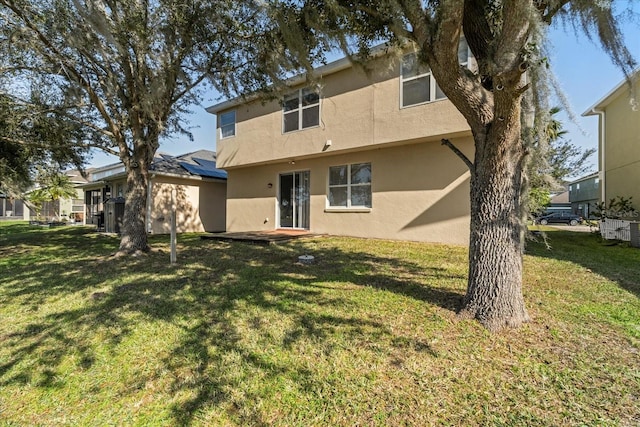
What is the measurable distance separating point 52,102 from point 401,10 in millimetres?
9261

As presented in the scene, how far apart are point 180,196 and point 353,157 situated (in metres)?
8.67

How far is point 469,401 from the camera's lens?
2125 millimetres

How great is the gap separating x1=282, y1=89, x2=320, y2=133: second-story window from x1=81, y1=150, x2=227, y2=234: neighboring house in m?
5.92

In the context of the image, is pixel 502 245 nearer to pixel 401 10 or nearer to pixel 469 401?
pixel 469 401

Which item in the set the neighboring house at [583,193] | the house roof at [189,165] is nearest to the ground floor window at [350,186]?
the house roof at [189,165]

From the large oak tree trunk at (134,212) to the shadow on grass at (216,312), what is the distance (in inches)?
27.6

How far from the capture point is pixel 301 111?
1132 centimetres

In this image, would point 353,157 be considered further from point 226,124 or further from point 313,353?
point 313,353

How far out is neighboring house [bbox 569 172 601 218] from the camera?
28031 mm

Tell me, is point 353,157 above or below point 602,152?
below

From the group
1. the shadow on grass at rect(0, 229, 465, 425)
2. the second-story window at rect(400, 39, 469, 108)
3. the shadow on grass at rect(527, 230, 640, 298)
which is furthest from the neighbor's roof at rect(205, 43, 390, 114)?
the shadow on grass at rect(527, 230, 640, 298)

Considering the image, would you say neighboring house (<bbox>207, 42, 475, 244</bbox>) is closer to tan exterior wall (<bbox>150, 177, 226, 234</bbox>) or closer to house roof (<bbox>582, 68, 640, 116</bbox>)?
tan exterior wall (<bbox>150, 177, 226, 234</bbox>)

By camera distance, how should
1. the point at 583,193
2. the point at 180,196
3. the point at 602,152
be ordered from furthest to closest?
the point at 583,193
the point at 180,196
the point at 602,152

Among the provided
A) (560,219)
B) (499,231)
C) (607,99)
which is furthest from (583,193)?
(499,231)
